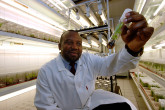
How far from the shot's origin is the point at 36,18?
1674 mm

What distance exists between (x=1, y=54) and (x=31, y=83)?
2.48 feet

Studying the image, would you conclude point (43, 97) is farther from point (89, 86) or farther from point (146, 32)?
point (146, 32)

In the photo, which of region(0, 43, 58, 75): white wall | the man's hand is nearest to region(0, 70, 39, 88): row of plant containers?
region(0, 43, 58, 75): white wall

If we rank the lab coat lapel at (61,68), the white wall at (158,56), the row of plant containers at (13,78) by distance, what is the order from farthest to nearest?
the white wall at (158,56) → the row of plant containers at (13,78) → the lab coat lapel at (61,68)

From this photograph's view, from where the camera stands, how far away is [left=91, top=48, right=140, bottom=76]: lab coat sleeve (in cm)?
76

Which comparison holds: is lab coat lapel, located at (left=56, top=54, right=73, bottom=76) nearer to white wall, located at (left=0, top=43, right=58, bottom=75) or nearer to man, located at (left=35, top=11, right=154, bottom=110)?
man, located at (left=35, top=11, right=154, bottom=110)

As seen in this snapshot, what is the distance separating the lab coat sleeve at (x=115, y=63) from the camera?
2.50 ft

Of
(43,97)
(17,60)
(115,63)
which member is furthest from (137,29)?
(17,60)

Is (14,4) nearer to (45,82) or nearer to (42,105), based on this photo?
(45,82)

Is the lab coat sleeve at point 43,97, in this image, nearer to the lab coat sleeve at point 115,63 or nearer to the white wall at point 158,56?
the lab coat sleeve at point 115,63

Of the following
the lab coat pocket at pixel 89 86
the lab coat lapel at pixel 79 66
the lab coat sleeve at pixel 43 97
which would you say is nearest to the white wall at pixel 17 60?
the lab coat sleeve at pixel 43 97

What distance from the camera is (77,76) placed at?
3.26 ft

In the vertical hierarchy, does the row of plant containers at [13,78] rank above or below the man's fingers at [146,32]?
below

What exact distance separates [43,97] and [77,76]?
0.37m
